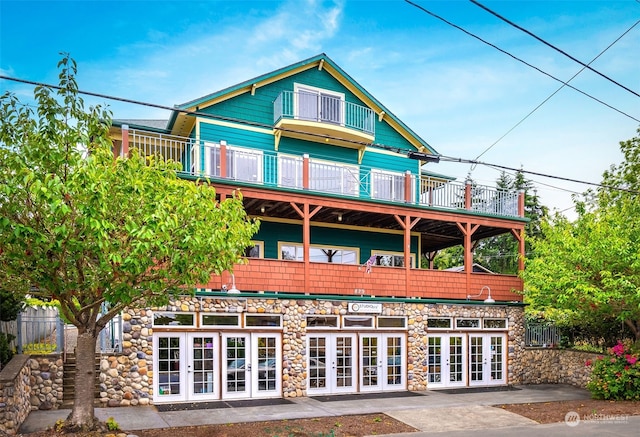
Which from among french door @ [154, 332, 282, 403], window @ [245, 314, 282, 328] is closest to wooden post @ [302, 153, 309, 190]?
window @ [245, 314, 282, 328]

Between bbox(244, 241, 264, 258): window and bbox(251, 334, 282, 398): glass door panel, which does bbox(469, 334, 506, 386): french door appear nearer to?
bbox(251, 334, 282, 398): glass door panel

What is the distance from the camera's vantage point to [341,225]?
20.0 meters

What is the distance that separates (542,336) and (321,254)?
864 centimetres

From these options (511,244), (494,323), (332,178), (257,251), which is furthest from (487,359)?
(511,244)

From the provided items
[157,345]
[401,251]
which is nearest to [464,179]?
[401,251]

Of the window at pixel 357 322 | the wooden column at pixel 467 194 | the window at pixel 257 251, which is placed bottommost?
the window at pixel 357 322

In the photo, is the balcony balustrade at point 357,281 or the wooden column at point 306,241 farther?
the wooden column at point 306,241

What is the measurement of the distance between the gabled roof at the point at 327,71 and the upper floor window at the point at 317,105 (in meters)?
0.70

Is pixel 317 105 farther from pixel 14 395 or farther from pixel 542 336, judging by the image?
pixel 14 395

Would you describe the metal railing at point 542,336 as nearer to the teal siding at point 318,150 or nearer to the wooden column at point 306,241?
the teal siding at point 318,150

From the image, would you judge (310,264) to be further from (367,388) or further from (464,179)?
(464,179)

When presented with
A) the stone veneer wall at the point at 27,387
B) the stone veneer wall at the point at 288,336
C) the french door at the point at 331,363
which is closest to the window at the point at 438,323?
the stone veneer wall at the point at 288,336

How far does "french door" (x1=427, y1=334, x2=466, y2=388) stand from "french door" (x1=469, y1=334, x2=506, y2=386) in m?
0.37

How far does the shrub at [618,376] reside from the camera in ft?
49.5
